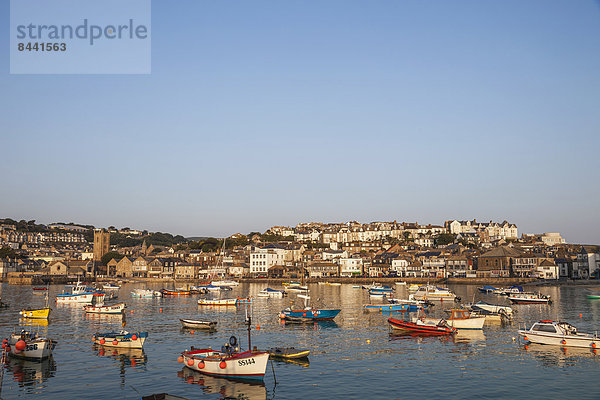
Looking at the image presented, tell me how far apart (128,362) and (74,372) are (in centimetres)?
341

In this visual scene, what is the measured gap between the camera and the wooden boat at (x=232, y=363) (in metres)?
27.9

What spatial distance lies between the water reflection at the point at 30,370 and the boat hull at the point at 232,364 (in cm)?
831

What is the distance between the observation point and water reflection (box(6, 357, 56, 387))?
1139 inches

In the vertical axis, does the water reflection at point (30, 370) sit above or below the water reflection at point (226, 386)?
above

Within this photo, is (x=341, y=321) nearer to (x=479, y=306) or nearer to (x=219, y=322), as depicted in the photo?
(x=219, y=322)

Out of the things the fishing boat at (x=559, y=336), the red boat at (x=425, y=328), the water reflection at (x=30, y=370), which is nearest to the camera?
the water reflection at (x=30, y=370)

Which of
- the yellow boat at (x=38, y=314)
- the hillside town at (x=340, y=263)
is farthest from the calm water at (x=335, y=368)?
the hillside town at (x=340, y=263)

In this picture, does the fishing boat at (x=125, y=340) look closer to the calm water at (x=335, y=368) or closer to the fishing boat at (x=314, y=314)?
the calm water at (x=335, y=368)

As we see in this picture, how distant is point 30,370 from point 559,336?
35.3 meters

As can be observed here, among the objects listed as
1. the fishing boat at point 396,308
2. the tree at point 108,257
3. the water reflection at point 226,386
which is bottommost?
the fishing boat at point 396,308

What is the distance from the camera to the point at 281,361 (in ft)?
108

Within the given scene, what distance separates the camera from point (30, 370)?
102 ft

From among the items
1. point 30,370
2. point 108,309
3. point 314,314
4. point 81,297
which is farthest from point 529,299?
point 81,297

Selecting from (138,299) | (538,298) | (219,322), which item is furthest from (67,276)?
(538,298)
